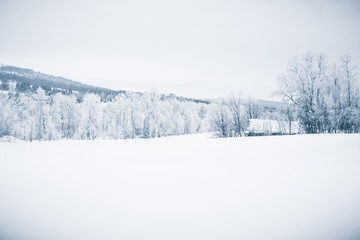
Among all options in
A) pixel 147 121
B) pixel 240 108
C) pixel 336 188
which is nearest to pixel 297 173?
pixel 336 188

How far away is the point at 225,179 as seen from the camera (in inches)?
254

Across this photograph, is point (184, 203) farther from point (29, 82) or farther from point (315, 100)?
point (29, 82)

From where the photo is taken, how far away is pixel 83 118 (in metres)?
60.3

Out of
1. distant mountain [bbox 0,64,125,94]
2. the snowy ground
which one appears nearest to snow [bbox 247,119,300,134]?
the snowy ground

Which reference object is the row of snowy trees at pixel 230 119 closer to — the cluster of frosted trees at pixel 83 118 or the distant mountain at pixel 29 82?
the cluster of frosted trees at pixel 83 118

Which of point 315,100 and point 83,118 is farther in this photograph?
point 83,118

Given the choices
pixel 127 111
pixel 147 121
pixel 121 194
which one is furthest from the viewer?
pixel 127 111

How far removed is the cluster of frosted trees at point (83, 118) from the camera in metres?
50.8

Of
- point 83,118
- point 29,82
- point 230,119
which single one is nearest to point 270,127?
point 230,119

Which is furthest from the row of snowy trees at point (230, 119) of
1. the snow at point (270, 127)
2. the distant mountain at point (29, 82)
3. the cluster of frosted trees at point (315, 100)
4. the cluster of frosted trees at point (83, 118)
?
the distant mountain at point (29, 82)

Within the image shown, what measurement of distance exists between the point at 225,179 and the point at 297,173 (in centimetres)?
258

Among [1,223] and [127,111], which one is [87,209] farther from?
[127,111]

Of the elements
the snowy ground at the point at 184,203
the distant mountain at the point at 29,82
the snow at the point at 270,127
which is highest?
the distant mountain at the point at 29,82

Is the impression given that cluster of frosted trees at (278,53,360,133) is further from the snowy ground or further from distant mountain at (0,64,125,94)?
distant mountain at (0,64,125,94)
